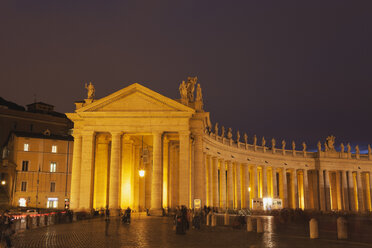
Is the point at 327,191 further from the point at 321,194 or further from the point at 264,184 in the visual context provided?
the point at 264,184

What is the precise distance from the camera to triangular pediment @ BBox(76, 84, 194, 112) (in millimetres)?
53941

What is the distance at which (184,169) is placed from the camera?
53.6m

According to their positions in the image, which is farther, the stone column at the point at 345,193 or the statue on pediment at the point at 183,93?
the stone column at the point at 345,193

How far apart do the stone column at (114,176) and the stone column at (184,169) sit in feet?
26.8

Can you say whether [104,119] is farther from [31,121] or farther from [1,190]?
[31,121]

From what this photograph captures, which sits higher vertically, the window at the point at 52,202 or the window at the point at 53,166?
the window at the point at 53,166

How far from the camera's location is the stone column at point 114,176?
5259 centimetres

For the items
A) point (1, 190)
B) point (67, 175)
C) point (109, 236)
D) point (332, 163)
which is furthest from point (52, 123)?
point (109, 236)

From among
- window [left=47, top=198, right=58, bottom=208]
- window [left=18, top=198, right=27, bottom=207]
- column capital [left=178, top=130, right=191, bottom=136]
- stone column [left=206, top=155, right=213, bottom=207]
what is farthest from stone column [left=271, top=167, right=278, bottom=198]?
window [left=18, top=198, right=27, bottom=207]

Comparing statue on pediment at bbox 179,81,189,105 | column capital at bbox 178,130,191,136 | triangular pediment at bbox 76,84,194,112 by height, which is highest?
statue on pediment at bbox 179,81,189,105

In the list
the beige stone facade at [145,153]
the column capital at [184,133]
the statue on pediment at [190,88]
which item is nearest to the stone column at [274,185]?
the beige stone facade at [145,153]

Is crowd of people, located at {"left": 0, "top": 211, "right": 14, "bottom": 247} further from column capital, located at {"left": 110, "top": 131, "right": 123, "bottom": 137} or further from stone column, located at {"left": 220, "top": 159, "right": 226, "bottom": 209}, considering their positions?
stone column, located at {"left": 220, "top": 159, "right": 226, "bottom": 209}

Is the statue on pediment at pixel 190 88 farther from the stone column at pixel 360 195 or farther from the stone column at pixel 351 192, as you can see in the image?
the stone column at pixel 360 195

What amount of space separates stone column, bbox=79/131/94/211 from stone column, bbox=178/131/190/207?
38.9ft
